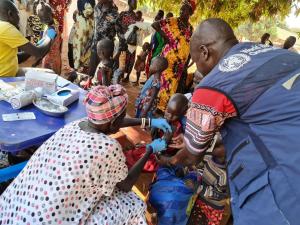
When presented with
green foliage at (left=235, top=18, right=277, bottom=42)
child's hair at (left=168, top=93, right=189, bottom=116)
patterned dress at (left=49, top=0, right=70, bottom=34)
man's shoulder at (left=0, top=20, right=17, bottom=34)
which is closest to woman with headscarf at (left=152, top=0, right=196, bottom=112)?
patterned dress at (left=49, top=0, right=70, bottom=34)

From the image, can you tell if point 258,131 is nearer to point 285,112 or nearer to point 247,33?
point 285,112

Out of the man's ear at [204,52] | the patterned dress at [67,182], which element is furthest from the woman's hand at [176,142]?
the man's ear at [204,52]

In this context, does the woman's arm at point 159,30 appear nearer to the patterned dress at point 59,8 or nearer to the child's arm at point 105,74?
the child's arm at point 105,74

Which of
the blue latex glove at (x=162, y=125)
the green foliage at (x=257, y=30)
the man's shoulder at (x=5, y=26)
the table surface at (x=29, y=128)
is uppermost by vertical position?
the man's shoulder at (x=5, y=26)

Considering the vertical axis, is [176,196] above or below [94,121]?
below

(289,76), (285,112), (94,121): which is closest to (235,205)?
(285,112)

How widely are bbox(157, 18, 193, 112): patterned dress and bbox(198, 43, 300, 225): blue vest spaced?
311 cm

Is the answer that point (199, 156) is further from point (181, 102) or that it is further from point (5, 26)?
point (5, 26)

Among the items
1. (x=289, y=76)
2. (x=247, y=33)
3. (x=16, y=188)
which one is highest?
(x=289, y=76)

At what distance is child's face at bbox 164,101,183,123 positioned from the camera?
8.13 ft

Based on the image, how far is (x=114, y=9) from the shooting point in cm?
475

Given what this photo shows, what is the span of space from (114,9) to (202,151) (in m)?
3.78

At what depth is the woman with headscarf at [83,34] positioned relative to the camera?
504 centimetres

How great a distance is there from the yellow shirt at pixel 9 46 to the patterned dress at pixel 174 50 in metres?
2.21
